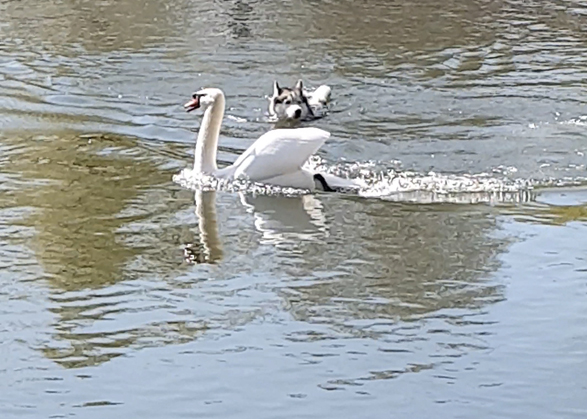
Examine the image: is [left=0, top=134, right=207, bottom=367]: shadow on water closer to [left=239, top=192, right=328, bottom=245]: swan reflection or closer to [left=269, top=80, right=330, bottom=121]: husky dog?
[left=239, top=192, right=328, bottom=245]: swan reflection

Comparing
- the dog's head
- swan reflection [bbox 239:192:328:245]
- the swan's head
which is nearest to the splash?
swan reflection [bbox 239:192:328:245]

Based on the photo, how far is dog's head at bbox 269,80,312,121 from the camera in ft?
41.0

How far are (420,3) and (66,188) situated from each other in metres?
9.80

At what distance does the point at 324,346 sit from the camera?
6.77 metres

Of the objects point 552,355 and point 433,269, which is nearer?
point 552,355

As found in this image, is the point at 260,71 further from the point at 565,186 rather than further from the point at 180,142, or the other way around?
the point at 565,186

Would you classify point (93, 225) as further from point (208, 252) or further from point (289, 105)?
point (289, 105)

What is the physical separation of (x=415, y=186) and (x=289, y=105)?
8.66 ft

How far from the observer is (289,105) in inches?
494

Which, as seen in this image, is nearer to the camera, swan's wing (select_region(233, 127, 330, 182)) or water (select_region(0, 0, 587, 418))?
water (select_region(0, 0, 587, 418))

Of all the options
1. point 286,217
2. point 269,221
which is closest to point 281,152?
point 286,217

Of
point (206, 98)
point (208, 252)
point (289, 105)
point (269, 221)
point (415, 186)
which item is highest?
point (206, 98)

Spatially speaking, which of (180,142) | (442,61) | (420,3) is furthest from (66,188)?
(420,3)

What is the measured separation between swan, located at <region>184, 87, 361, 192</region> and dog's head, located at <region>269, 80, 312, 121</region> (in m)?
2.17
